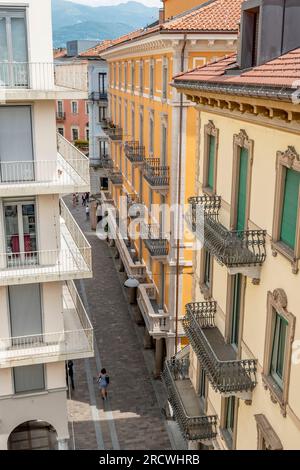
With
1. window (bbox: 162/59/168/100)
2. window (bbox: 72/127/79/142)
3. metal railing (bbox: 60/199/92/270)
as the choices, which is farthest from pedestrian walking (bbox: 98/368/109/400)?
window (bbox: 72/127/79/142)

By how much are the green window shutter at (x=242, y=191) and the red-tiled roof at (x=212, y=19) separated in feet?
35.0

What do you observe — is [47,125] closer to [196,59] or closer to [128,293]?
[196,59]

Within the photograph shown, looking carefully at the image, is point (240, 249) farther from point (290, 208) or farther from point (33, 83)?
point (33, 83)

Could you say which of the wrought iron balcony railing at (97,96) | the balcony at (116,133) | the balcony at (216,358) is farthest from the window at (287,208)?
the wrought iron balcony railing at (97,96)

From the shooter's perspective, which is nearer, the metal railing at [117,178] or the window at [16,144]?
the window at [16,144]

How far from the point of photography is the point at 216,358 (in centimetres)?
1338

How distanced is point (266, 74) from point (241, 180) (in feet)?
10.1

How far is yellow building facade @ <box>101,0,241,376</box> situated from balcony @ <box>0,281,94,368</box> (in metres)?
5.93

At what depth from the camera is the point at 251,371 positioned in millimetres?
13055

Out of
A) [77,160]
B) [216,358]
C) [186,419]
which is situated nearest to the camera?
[216,358]

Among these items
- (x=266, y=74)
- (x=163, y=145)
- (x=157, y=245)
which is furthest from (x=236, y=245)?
(x=163, y=145)

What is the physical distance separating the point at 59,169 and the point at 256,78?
9456 mm

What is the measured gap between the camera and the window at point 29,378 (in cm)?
2077

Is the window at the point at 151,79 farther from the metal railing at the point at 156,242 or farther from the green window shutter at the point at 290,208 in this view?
the green window shutter at the point at 290,208
